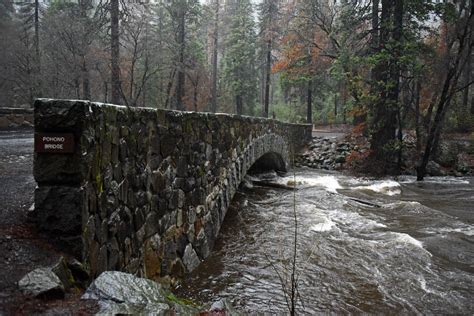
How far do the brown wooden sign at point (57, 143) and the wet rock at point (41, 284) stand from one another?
77cm

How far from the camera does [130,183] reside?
325 cm

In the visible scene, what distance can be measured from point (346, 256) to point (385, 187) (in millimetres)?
6352

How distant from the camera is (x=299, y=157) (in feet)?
57.5

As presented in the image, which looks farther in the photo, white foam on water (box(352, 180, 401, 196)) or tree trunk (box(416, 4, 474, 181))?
tree trunk (box(416, 4, 474, 181))

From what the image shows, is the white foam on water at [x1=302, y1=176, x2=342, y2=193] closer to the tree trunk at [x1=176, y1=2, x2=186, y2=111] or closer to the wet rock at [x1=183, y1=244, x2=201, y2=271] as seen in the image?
the wet rock at [x1=183, y1=244, x2=201, y2=271]

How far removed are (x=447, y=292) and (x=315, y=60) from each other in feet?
51.6

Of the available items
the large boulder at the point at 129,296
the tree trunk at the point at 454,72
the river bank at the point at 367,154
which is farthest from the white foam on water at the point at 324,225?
the river bank at the point at 367,154

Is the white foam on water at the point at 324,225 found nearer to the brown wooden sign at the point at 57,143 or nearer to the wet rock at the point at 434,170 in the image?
the brown wooden sign at the point at 57,143

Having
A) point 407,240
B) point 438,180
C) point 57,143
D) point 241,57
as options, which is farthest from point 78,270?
point 241,57

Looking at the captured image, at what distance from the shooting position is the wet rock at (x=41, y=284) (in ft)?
6.54

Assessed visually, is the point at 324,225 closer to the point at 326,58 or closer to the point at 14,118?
the point at 14,118

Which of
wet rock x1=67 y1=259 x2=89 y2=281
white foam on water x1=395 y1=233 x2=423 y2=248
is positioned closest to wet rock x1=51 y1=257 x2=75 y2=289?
wet rock x1=67 y1=259 x2=89 y2=281

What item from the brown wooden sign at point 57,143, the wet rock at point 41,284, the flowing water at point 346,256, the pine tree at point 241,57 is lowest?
the flowing water at point 346,256

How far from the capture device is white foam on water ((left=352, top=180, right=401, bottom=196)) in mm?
10474
